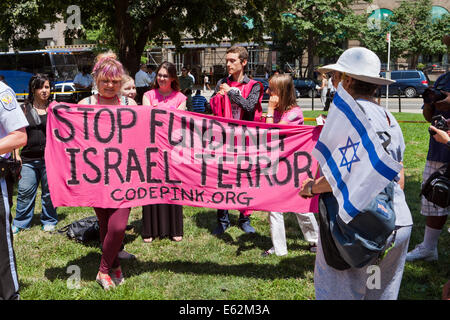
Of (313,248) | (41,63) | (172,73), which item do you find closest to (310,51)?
(41,63)

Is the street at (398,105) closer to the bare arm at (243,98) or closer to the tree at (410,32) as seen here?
the tree at (410,32)

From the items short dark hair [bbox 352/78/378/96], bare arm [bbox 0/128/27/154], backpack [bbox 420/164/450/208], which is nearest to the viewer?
short dark hair [bbox 352/78/378/96]

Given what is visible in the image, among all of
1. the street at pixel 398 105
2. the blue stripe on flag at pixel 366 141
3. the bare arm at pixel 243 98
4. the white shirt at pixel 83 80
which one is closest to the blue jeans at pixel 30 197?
the bare arm at pixel 243 98

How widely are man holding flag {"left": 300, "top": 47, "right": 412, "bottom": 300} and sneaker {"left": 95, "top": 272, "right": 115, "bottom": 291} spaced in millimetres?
2136

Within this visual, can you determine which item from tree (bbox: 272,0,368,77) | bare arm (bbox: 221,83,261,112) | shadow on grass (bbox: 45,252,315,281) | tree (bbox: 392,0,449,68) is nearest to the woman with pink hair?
shadow on grass (bbox: 45,252,315,281)

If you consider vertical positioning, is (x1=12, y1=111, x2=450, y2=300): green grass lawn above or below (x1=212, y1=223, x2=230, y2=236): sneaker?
below

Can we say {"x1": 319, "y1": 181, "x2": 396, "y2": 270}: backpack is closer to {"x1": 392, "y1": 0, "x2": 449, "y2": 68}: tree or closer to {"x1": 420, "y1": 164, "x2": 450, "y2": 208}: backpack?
{"x1": 420, "y1": 164, "x2": 450, "y2": 208}: backpack

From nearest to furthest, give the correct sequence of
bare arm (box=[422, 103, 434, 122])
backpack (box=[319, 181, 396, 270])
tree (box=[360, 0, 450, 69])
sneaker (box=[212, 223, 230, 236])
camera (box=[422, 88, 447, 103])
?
backpack (box=[319, 181, 396, 270])
camera (box=[422, 88, 447, 103])
bare arm (box=[422, 103, 434, 122])
sneaker (box=[212, 223, 230, 236])
tree (box=[360, 0, 450, 69])

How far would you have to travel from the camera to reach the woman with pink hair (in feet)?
13.3

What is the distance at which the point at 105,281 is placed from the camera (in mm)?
4141

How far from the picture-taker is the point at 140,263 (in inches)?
189

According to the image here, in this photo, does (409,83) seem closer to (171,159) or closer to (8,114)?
(171,159)

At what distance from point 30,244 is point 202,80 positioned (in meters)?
38.1

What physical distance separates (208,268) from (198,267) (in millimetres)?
109
